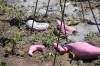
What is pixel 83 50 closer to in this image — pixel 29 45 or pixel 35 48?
pixel 35 48

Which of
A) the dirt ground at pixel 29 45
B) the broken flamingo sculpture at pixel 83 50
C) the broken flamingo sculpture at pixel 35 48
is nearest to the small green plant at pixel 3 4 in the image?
the dirt ground at pixel 29 45

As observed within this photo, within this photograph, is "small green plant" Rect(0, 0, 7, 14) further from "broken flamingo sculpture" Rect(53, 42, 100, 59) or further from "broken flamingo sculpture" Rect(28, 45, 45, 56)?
"broken flamingo sculpture" Rect(53, 42, 100, 59)

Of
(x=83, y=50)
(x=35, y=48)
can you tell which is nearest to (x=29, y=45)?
(x=35, y=48)

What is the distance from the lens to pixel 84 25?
16.7 ft

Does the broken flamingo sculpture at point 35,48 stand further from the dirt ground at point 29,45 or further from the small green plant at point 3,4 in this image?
the small green plant at point 3,4

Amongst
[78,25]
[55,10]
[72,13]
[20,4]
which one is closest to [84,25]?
[78,25]

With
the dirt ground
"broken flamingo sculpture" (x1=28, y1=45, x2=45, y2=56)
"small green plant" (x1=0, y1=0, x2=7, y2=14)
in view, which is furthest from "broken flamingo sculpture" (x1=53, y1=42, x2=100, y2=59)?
"small green plant" (x1=0, y1=0, x2=7, y2=14)

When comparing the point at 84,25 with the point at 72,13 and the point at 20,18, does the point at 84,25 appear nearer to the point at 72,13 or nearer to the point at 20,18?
the point at 72,13

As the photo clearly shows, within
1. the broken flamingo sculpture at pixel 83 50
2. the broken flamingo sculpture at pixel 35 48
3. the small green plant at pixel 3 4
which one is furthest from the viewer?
the small green plant at pixel 3 4

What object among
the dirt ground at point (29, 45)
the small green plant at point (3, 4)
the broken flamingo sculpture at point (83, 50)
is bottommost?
the dirt ground at point (29, 45)

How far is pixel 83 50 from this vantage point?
393cm

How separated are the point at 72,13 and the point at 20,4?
132cm

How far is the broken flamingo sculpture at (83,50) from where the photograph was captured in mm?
3877

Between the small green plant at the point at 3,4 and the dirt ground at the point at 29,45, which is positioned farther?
the small green plant at the point at 3,4
